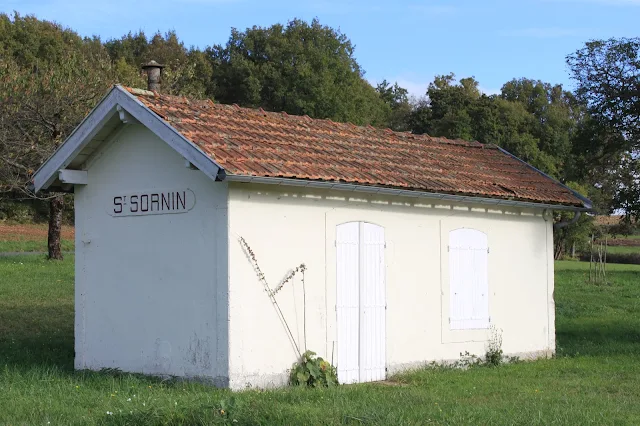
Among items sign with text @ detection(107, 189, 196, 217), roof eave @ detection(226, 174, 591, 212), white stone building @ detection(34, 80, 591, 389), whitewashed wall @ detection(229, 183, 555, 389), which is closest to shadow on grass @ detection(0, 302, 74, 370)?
white stone building @ detection(34, 80, 591, 389)

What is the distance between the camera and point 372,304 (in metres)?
13.2

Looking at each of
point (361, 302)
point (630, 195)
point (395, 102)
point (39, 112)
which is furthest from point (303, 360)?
point (395, 102)

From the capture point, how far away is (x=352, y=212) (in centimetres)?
1295

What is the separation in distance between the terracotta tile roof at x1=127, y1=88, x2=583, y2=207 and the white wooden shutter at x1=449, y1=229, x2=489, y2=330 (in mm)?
853

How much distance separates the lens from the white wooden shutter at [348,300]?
1270cm

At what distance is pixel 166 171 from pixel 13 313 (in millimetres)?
7906

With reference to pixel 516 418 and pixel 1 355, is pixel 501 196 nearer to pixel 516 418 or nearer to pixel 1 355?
pixel 516 418

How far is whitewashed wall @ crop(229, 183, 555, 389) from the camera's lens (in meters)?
11.6

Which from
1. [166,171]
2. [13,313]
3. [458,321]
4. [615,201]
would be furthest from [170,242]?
[615,201]

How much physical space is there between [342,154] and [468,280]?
3227 mm

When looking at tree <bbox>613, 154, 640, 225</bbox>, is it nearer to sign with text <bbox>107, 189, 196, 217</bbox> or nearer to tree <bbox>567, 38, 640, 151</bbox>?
tree <bbox>567, 38, 640, 151</bbox>

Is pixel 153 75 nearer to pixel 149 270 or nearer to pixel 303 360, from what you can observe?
pixel 149 270

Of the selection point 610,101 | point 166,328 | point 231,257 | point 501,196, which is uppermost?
point 610,101

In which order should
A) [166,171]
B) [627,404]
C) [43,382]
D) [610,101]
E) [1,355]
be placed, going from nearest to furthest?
[627,404]
[43,382]
[166,171]
[1,355]
[610,101]
